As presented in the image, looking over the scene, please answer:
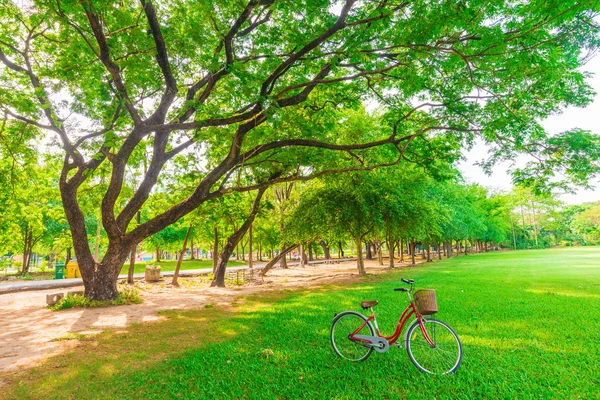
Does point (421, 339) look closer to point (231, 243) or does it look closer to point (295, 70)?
point (295, 70)

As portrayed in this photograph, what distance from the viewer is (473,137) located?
976 centimetres

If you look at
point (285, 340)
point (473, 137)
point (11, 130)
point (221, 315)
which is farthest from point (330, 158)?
point (11, 130)

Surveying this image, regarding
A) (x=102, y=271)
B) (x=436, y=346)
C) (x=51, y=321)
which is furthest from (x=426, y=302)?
(x=102, y=271)

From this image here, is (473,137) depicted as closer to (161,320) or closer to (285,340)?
(285,340)

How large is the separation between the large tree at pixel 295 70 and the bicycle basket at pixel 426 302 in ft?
14.9

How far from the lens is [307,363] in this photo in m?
4.85

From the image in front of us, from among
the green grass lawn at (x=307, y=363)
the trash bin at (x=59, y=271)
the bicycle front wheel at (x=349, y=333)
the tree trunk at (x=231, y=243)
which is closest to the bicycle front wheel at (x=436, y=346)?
the green grass lawn at (x=307, y=363)

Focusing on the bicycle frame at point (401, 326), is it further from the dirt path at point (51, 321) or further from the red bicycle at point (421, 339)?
the dirt path at point (51, 321)

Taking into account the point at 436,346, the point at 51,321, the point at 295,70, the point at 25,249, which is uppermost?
the point at 295,70

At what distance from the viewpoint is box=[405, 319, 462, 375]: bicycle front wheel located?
4441 mm

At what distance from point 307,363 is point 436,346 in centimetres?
195

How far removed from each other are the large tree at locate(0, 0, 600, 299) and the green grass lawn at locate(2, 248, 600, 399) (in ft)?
14.9

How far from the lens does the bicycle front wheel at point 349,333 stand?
4945 millimetres

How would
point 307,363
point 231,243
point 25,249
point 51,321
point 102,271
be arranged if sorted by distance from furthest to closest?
point 25,249
point 231,243
point 102,271
point 51,321
point 307,363
